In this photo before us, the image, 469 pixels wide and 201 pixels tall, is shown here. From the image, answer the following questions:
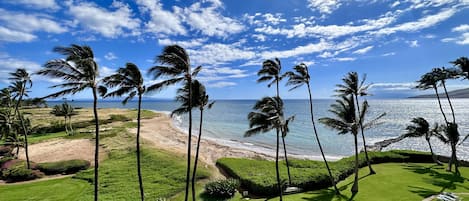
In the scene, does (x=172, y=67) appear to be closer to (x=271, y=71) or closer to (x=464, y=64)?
(x=271, y=71)

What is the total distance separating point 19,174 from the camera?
24.2 meters

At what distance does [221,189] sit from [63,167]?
759 inches

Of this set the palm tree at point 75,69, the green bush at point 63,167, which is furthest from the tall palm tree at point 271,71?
the green bush at point 63,167

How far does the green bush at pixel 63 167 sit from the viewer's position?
85.5 ft

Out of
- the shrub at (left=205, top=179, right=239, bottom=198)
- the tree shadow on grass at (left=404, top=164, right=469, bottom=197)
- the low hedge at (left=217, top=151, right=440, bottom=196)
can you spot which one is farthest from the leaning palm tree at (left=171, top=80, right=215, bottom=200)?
the tree shadow on grass at (left=404, top=164, right=469, bottom=197)

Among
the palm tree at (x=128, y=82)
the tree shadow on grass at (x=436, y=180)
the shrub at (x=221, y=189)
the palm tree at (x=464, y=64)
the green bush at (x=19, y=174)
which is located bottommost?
the green bush at (x=19, y=174)

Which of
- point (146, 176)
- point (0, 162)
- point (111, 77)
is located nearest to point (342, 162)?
point (146, 176)

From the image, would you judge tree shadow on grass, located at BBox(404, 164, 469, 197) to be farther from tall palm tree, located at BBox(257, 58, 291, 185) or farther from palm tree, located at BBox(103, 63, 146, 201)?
palm tree, located at BBox(103, 63, 146, 201)

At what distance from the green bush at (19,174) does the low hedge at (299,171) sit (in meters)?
19.1

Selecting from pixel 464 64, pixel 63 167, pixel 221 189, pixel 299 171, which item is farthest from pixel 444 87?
pixel 63 167

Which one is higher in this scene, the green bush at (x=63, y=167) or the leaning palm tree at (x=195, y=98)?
the leaning palm tree at (x=195, y=98)

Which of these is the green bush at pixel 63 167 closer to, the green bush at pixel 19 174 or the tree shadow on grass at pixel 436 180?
the green bush at pixel 19 174

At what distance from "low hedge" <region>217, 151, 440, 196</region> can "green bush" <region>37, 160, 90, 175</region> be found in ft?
51.2

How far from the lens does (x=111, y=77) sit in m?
13.1
